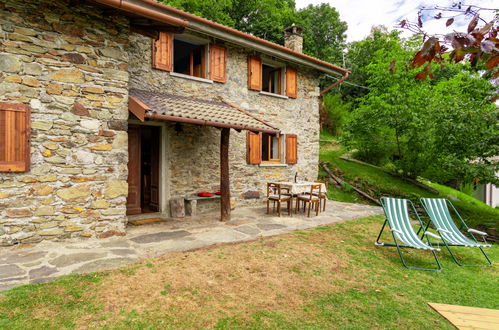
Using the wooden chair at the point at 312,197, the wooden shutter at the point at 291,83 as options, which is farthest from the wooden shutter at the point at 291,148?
the wooden chair at the point at 312,197

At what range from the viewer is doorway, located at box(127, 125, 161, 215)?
6.66 metres

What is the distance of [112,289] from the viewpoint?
2.98 m

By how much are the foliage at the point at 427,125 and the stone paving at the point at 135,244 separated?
5.00m

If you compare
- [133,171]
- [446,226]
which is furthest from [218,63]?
[446,226]

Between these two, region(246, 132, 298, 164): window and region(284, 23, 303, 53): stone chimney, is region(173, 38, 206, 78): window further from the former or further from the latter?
region(284, 23, 303, 53): stone chimney

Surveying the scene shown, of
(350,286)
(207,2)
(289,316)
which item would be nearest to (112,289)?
(289,316)

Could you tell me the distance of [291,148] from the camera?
935cm

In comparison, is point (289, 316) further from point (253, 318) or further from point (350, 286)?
point (350, 286)

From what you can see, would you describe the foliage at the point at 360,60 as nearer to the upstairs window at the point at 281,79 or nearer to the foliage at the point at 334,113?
the foliage at the point at 334,113

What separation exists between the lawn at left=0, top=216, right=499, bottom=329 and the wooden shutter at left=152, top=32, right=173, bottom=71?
443 centimetres

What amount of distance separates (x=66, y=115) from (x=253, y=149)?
4.93 meters

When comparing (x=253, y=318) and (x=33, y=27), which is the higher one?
(x=33, y=27)

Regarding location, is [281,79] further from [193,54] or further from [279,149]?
[193,54]

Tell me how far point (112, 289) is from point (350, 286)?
2.68m
